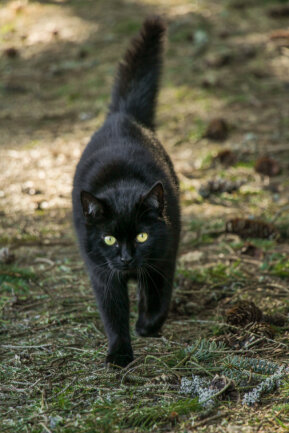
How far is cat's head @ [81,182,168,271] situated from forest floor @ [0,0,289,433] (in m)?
0.41

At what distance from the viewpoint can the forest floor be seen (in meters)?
1.91

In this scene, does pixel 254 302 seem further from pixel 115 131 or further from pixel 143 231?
pixel 115 131

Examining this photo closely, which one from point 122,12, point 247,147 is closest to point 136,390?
point 247,147

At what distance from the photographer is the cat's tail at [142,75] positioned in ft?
11.0

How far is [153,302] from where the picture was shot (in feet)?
8.59

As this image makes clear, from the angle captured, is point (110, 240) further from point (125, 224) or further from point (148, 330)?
point (148, 330)

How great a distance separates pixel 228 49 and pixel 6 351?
4965 mm

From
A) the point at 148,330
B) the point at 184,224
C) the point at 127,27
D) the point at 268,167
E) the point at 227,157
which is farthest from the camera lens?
the point at 127,27

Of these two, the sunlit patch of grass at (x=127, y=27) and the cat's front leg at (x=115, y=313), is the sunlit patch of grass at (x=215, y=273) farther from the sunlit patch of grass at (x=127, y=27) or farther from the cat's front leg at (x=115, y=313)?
the sunlit patch of grass at (x=127, y=27)

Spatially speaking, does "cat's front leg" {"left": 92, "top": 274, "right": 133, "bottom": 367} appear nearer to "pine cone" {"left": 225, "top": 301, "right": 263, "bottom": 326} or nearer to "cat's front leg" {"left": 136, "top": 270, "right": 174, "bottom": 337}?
"cat's front leg" {"left": 136, "top": 270, "right": 174, "bottom": 337}

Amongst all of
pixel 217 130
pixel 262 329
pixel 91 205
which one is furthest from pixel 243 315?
pixel 217 130

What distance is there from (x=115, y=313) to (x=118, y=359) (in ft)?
0.77

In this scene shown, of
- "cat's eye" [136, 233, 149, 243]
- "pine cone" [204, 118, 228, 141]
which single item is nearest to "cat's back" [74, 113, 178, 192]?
"cat's eye" [136, 233, 149, 243]

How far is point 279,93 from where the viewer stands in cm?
550
